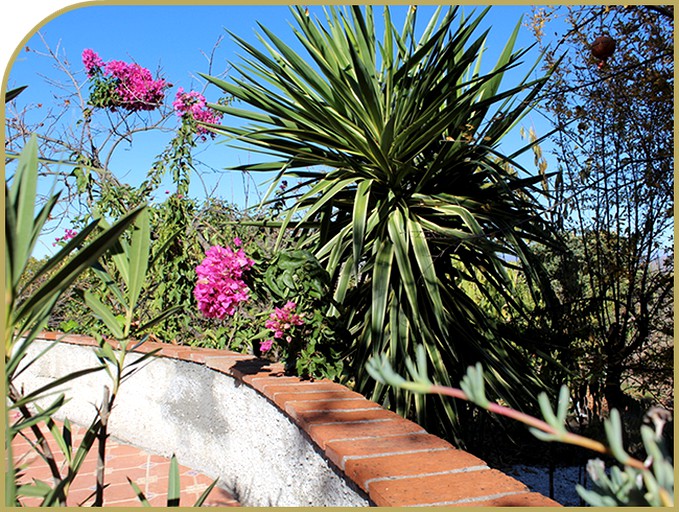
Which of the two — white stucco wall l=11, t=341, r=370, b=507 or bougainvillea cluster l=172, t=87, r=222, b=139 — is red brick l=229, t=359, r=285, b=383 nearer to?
white stucco wall l=11, t=341, r=370, b=507

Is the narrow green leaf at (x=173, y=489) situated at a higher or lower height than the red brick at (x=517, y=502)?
higher

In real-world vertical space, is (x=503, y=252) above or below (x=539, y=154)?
below

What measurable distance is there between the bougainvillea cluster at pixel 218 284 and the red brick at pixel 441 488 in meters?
1.19

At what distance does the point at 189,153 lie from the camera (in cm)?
399

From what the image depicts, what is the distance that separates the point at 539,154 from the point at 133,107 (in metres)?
3.78

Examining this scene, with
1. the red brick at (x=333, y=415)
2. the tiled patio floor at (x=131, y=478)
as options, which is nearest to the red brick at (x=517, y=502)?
the red brick at (x=333, y=415)

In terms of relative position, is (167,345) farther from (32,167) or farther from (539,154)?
(539,154)

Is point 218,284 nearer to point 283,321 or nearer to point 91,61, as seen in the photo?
point 283,321

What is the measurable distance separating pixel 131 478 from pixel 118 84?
10.7 ft

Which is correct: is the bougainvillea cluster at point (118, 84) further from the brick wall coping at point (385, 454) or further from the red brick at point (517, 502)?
the red brick at point (517, 502)

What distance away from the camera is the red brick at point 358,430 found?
1.71 metres

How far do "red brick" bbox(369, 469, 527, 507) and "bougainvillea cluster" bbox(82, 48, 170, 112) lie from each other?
4.33 m

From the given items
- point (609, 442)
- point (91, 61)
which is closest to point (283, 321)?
point (609, 442)

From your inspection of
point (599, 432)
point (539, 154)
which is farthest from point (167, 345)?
point (539, 154)
